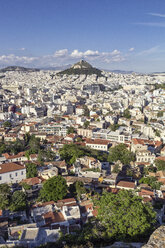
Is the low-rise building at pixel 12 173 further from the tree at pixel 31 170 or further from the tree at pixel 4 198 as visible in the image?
the tree at pixel 4 198

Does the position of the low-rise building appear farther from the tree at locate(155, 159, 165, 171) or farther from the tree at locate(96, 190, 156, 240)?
the tree at locate(155, 159, 165, 171)

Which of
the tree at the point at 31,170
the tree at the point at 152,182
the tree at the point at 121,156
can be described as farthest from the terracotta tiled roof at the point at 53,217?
the tree at the point at 121,156

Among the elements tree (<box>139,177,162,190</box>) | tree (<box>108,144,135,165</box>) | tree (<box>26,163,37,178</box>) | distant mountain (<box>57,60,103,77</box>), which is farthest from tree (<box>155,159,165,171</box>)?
distant mountain (<box>57,60,103,77</box>)

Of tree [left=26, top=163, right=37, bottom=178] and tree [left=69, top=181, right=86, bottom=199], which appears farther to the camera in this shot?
tree [left=26, top=163, right=37, bottom=178]

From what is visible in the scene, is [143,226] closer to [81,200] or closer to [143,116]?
[81,200]

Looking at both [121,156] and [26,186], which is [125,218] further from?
[121,156]

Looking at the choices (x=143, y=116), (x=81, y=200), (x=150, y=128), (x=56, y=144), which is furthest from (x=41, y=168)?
(x=143, y=116)

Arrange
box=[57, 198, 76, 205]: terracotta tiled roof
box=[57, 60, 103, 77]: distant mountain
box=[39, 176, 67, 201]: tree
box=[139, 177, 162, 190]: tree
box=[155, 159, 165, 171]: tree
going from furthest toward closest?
box=[57, 60, 103, 77]: distant mountain, box=[155, 159, 165, 171]: tree, box=[139, 177, 162, 190]: tree, box=[39, 176, 67, 201]: tree, box=[57, 198, 76, 205]: terracotta tiled roof
